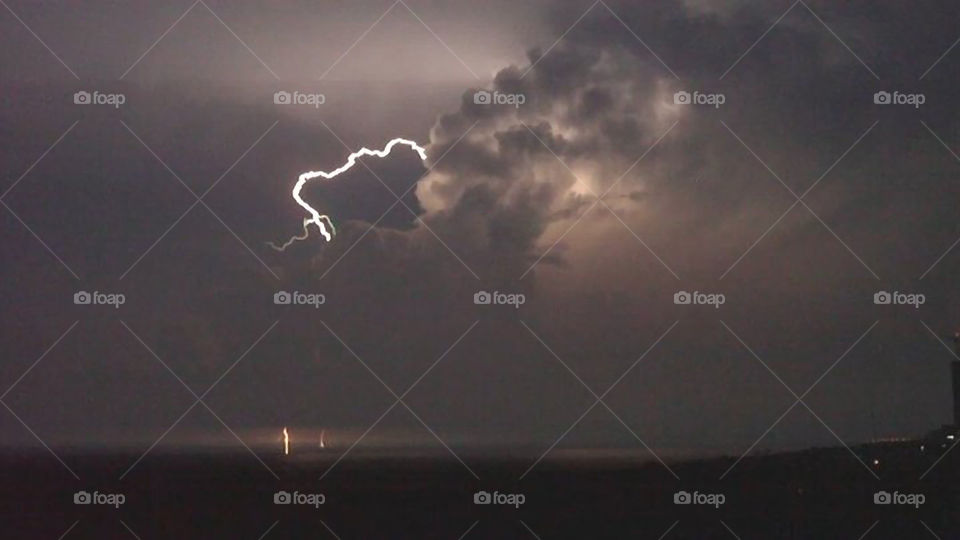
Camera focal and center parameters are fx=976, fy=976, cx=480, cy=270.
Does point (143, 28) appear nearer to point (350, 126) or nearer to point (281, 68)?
point (281, 68)

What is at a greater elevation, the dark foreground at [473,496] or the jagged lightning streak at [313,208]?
the jagged lightning streak at [313,208]

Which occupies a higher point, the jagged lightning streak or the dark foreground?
the jagged lightning streak

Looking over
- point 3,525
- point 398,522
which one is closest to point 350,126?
point 398,522

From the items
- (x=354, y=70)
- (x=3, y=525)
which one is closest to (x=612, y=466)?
(x=354, y=70)

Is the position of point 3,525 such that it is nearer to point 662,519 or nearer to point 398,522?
point 398,522

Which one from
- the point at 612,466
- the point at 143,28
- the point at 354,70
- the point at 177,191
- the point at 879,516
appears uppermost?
the point at 143,28

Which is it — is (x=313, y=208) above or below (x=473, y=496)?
above

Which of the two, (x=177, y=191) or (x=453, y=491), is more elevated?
(x=177, y=191)
